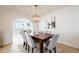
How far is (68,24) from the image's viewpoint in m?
5.18

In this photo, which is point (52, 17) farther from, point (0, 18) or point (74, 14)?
point (0, 18)

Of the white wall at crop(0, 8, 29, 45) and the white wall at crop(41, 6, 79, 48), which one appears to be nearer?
the white wall at crop(41, 6, 79, 48)

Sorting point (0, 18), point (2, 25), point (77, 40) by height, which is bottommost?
point (77, 40)

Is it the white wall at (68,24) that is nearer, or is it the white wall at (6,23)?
the white wall at (68,24)

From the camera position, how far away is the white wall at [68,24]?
473 centimetres

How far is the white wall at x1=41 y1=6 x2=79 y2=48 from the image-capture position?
15.5ft

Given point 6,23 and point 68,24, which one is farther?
point 6,23
